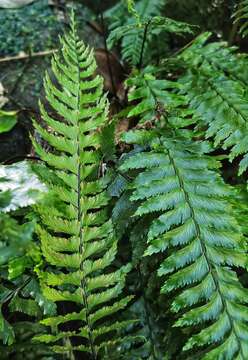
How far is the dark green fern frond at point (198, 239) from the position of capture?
1219mm

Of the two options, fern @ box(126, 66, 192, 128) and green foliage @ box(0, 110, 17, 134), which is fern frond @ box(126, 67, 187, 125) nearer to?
→ fern @ box(126, 66, 192, 128)

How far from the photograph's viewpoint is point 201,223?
1.36 m

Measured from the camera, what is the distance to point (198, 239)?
134cm

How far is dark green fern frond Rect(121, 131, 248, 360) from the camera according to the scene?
1.22 m

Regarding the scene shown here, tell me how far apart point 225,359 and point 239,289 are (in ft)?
0.63

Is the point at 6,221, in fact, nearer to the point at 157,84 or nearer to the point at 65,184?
the point at 65,184

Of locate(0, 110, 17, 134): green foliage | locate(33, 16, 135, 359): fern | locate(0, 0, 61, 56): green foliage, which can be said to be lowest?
locate(33, 16, 135, 359): fern

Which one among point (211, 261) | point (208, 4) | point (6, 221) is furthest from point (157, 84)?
point (208, 4)

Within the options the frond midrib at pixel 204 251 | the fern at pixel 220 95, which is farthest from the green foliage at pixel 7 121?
the fern at pixel 220 95

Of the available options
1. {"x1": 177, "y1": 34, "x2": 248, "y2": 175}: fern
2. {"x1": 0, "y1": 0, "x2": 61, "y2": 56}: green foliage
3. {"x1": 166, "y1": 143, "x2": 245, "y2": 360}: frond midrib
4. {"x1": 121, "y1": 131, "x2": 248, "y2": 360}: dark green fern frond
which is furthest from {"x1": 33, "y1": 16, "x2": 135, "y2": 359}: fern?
{"x1": 0, "y1": 0, "x2": 61, "y2": 56}: green foliage

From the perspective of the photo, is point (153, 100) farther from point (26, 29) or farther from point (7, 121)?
point (26, 29)

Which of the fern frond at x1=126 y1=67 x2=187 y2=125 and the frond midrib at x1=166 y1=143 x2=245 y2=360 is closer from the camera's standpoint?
the frond midrib at x1=166 y1=143 x2=245 y2=360

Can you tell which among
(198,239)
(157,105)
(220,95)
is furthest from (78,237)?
(220,95)

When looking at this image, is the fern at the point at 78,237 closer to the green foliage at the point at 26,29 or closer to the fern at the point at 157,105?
the fern at the point at 157,105
